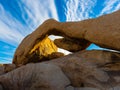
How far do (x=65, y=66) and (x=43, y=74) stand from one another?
5.67 ft

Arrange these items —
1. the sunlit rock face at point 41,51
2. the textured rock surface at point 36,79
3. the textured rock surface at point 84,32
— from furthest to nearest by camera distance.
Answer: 1. the sunlit rock face at point 41,51
2. the textured rock surface at point 84,32
3. the textured rock surface at point 36,79

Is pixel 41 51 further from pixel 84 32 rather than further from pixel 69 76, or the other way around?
pixel 69 76

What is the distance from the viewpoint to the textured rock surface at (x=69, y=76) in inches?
406

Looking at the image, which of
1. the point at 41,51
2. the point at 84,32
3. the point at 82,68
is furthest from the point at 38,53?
the point at 82,68

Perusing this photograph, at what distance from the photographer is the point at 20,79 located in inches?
420

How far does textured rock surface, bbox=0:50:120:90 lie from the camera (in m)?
10.3

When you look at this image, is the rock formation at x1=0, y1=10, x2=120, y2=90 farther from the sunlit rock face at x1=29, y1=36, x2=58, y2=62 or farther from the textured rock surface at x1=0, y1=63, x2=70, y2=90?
the sunlit rock face at x1=29, y1=36, x2=58, y2=62

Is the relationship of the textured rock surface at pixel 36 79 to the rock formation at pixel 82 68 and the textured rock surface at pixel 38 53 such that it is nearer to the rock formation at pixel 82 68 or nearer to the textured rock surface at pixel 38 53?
the rock formation at pixel 82 68

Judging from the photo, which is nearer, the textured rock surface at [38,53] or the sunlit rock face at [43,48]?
the textured rock surface at [38,53]

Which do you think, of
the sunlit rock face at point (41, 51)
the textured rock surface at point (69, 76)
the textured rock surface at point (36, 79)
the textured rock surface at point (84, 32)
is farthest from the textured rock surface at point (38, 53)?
the textured rock surface at point (36, 79)

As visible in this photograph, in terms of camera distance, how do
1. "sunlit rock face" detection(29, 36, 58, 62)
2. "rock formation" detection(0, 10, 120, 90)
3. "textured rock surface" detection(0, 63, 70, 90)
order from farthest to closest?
"sunlit rock face" detection(29, 36, 58, 62)
"rock formation" detection(0, 10, 120, 90)
"textured rock surface" detection(0, 63, 70, 90)

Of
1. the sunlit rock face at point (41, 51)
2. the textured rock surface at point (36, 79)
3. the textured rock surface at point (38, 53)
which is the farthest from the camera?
the sunlit rock face at point (41, 51)

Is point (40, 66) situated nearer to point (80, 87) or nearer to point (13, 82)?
point (13, 82)

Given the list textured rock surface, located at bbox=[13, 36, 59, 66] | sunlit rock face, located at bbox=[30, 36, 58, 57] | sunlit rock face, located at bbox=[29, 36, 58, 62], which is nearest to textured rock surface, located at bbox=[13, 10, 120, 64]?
textured rock surface, located at bbox=[13, 36, 59, 66]
